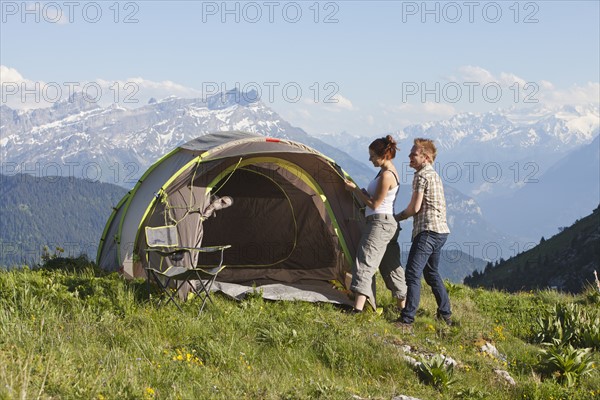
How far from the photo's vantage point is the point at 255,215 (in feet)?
46.7

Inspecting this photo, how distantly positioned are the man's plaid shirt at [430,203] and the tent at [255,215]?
217cm

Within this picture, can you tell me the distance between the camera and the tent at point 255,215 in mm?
11430

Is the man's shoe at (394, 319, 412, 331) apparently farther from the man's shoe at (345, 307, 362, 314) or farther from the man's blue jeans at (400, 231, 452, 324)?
the man's shoe at (345, 307, 362, 314)

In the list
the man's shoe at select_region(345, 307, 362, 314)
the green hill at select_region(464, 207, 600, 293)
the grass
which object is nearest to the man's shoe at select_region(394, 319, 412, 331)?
the grass

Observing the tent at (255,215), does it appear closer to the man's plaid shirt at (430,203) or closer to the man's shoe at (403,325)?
the man's shoe at (403,325)

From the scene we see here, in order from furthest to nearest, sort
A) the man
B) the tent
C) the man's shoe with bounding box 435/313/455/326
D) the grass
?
1. the tent
2. the man's shoe with bounding box 435/313/455/326
3. the man
4. the grass

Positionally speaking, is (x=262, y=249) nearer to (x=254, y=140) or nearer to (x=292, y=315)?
(x=254, y=140)

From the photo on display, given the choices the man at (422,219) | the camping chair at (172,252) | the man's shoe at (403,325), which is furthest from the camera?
the camping chair at (172,252)

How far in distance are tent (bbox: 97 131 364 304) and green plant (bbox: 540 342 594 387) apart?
380 cm

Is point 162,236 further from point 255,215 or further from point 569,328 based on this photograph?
point 569,328

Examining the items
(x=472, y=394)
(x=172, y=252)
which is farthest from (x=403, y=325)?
(x=172, y=252)

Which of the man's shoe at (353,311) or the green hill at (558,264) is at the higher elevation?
the man's shoe at (353,311)

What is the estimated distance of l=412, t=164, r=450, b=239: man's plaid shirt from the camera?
9.64m

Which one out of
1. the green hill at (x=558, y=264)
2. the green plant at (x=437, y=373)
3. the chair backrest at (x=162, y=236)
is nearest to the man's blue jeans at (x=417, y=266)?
the green plant at (x=437, y=373)
